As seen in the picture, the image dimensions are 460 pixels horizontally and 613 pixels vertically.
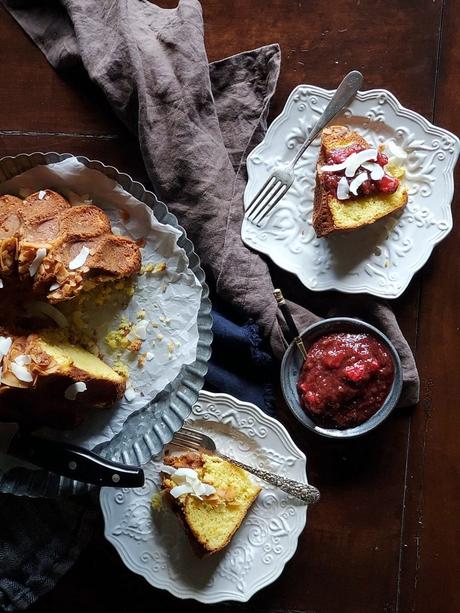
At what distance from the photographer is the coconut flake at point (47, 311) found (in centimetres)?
261

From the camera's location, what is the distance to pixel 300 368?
2.89 m

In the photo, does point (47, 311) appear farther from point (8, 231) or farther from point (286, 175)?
point (286, 175)

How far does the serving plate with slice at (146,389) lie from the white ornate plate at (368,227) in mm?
344

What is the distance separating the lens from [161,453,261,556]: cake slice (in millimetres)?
2764

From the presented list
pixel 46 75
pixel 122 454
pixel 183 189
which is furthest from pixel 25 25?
pixel 122 454

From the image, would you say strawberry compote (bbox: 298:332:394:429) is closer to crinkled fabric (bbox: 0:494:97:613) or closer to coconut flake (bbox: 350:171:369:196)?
coconut flake (bbox: 350:171:369:196)

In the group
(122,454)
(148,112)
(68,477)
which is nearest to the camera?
(68,477)

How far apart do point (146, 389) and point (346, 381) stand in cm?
70

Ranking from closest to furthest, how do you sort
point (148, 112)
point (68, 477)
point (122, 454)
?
point (68, 477), point (122, 454), point (148, 112)

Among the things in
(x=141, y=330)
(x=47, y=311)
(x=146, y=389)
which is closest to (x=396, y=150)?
(x=141, y=330)

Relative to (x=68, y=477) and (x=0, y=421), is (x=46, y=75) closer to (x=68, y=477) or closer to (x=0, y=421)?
(x=0, y=421)

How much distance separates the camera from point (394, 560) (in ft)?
9.78

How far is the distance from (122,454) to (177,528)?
1.38 ft

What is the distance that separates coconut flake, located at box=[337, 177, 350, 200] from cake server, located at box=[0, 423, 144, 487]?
1161 mm
